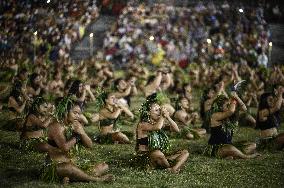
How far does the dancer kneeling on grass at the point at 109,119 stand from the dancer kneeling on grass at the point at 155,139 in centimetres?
255

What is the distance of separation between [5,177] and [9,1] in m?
20.0

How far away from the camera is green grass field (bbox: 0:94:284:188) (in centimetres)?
820

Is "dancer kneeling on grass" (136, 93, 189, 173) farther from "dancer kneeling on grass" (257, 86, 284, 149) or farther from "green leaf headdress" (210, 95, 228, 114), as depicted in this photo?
"dancer kneeling on grass" (257, 86, 284, 149)

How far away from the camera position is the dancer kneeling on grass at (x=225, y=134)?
32.9 feet

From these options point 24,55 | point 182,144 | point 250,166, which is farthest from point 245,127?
point 24,55

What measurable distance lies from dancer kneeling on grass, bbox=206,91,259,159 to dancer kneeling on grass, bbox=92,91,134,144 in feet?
7.97

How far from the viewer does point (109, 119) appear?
12102 millimetres

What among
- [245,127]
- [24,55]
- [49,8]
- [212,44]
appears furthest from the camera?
[212,44]

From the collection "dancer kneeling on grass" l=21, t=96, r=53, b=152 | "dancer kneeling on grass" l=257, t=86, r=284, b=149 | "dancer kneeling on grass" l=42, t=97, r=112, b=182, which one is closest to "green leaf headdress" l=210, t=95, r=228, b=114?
"dancer kneeling on grass" l=257, t=86, r=284, b=149

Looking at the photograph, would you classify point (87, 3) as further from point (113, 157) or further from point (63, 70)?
point (113, 157)

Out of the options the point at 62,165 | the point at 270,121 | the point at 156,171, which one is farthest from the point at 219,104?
the point at 62,165

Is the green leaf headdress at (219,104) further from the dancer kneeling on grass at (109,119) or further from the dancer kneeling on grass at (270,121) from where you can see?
Result: the dancer kneeling on grass at (109,119)

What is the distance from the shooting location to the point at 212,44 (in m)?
30.6

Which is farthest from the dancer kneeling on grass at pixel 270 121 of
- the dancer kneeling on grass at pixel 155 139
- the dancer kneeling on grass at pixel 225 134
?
the dancer kneeling on grass at pixel 155 139
